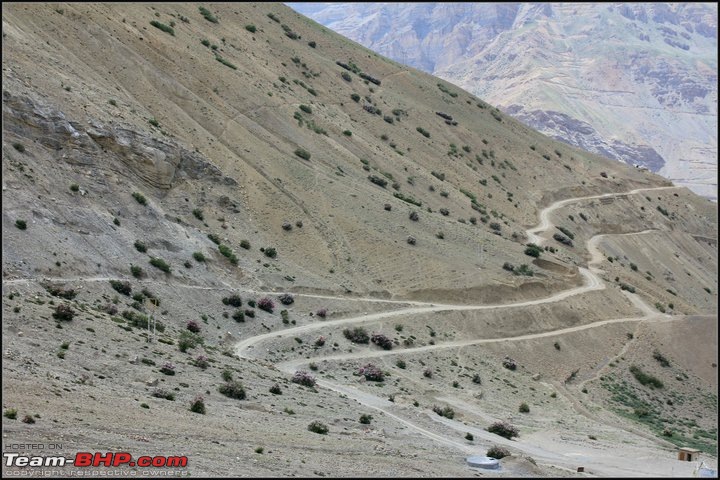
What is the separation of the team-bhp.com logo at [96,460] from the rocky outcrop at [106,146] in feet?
102

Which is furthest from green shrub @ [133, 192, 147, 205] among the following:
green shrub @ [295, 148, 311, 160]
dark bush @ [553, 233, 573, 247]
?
dark bush @ [553, 233, 573, 247]

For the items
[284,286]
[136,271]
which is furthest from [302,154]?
[136,271]

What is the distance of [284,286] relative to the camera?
53.7m

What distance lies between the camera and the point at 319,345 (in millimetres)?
47844

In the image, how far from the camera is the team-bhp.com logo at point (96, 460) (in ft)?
62.0

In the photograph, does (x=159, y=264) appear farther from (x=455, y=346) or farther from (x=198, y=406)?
(x=455, y=346)

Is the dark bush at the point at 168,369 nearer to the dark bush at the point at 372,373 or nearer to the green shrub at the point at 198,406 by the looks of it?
the green shrub at the point at 198,406

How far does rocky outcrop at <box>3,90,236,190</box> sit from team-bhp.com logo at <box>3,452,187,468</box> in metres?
30.9

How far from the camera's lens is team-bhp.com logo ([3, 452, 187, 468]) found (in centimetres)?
1891

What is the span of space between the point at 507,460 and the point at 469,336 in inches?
1086

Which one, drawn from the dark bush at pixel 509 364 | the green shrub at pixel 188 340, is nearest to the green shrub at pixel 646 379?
the dark bush at pixel 509 364

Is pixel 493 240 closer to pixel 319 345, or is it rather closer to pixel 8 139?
pixel 319 345

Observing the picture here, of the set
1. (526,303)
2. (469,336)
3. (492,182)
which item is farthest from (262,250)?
(492,182)

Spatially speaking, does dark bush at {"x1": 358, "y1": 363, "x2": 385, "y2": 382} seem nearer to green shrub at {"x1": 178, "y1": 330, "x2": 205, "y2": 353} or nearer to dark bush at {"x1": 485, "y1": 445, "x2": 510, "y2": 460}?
green shrub at {"x1": 178, "y1": 330, "x2": 205, "y2": 353}
